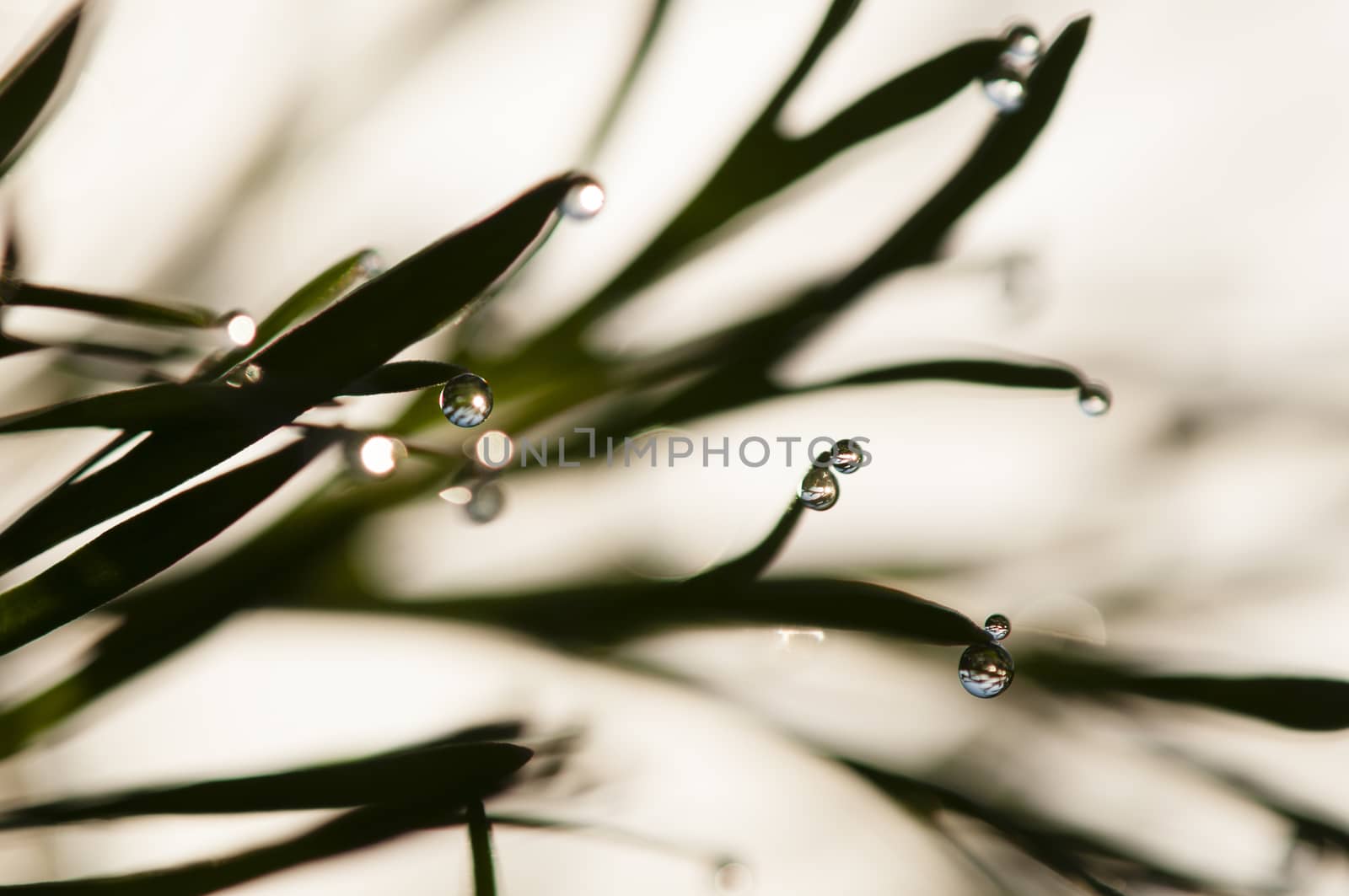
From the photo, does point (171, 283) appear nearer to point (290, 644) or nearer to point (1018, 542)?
point (290, 644)

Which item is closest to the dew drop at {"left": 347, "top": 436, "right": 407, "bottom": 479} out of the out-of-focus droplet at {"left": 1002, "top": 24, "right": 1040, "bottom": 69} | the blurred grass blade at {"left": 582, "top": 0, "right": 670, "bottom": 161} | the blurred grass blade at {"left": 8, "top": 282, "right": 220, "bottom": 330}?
the blurred grass blade at {"left": 8, "top": 282, "right": 220, "bottom": 330}

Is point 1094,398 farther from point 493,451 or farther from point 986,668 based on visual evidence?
point 493,451

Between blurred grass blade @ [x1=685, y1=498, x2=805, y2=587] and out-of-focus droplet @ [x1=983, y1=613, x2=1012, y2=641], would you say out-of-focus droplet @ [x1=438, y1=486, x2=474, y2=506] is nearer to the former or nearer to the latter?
blurred grass blade @ [x1=685, y1=498, x2=805, y2=587]

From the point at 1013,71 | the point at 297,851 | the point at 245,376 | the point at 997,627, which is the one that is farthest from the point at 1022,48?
the point at 297,851

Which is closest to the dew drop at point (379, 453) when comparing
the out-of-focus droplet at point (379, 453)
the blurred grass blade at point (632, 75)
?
the out-of-focus droplet at point (379, 453)

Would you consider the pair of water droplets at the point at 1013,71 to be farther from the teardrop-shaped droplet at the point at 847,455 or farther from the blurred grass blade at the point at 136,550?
the blurred grass blade at the point at 136,550

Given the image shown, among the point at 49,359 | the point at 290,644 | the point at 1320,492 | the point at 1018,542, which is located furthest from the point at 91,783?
the point at 1320,492

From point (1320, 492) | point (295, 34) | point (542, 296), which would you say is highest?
point (295, 34)
